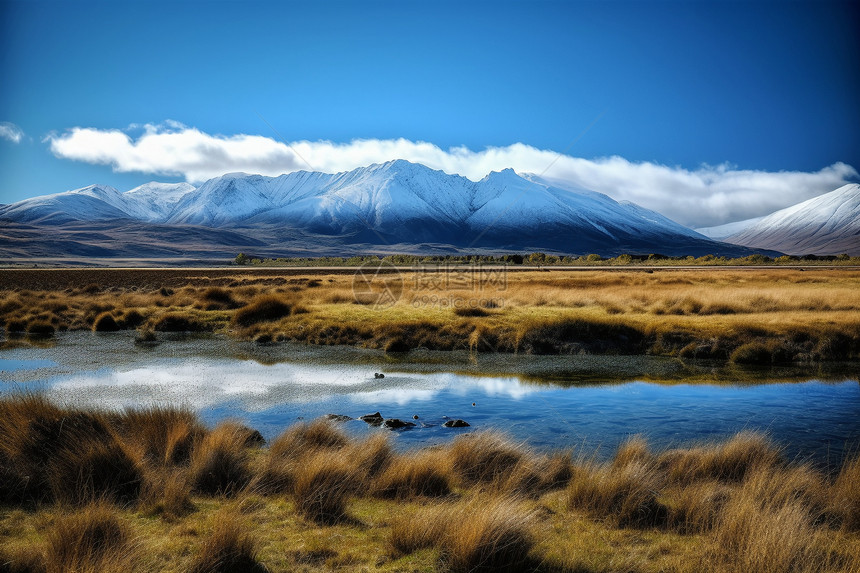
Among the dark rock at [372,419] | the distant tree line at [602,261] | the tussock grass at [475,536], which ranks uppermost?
the distant tree line at [602,261]

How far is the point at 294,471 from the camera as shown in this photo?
8.59 meters

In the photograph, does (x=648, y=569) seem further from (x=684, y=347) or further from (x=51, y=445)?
(x=684, y=347)

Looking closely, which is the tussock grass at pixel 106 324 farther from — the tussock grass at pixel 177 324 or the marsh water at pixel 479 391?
the marsh water at pixel 479 391

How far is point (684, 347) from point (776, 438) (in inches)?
431

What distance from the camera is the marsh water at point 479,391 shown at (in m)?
11.8

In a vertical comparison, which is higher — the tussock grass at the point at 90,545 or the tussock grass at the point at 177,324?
the tussock grass at the point at 90,545

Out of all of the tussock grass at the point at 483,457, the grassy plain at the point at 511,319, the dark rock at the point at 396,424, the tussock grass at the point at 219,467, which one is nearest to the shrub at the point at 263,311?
the grassy plain at the point at 511,319

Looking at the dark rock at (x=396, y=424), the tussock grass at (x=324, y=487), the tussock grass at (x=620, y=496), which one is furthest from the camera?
the dark rock at (x=396, y=424)

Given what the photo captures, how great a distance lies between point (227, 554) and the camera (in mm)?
5855

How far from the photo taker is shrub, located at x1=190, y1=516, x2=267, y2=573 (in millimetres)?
5793

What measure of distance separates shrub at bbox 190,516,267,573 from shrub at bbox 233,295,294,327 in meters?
23.7

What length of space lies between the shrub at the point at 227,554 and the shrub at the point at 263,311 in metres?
23.7

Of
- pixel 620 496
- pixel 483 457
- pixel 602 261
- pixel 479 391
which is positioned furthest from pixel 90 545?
pixel 602 261

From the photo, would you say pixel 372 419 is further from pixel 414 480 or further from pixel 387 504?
pixel 387 504
